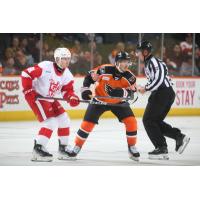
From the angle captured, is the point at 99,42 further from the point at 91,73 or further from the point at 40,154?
the point at 40,154

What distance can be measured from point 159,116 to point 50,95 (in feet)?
2.98

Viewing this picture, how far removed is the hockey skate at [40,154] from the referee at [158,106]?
82 centimetres

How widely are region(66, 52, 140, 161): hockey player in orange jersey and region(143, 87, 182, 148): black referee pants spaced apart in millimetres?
142

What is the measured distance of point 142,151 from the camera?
6652 mm

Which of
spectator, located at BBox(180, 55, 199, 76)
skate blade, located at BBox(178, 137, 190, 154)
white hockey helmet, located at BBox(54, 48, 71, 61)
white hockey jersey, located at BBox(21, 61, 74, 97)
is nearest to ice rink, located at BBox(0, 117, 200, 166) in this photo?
skate blade, located at BBox(178, 137, 190, 154)

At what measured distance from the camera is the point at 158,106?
263 inches

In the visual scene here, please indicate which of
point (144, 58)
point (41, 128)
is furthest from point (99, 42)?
point (41, 128)

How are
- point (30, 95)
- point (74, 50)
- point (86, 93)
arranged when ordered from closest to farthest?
point (30, 95) < point (86, 93) < point (74, 50)

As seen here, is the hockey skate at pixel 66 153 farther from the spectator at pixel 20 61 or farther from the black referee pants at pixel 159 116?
the spectator at pixel 20 61

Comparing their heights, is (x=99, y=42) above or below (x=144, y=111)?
above

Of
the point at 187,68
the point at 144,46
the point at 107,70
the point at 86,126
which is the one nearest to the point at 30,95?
the point at 86,126

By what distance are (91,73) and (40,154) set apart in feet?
2.46

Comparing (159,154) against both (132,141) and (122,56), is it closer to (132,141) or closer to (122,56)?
(132,141)

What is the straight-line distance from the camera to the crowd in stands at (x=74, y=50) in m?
6.71
